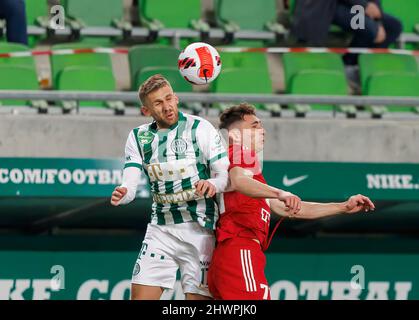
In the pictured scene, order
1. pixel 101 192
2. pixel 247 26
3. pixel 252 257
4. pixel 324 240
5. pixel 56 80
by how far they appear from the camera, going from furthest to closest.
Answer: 1. pixel 247 26
2. pixel 324 240
3. pixel 56 80
4. pixel 101 192
5. pixel 252 257

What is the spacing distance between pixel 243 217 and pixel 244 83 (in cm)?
370

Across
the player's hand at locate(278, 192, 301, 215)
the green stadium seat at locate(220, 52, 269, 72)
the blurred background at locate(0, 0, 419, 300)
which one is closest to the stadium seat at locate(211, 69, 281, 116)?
the blurred background at locate(0, 0, 419, 300)

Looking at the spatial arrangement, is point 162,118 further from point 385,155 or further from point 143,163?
point 385,155

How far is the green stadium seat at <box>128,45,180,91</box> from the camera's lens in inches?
441

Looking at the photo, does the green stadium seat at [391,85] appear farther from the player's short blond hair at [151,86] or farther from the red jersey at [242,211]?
the player's short blond hair at [151,86]

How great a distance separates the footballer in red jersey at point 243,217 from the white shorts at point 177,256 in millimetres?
138

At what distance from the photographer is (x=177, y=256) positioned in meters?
7.87

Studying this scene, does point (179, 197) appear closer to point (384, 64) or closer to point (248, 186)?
point (248, 186)

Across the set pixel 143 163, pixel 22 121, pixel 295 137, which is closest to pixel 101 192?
pixel 22 121

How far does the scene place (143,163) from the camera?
780 centimetres

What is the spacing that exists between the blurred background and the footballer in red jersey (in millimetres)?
2534

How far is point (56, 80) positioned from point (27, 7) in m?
1.31

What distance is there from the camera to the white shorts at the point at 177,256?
780 centimetres

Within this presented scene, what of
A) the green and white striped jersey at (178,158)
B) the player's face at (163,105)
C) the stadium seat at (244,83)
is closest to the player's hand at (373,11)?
the stadium seat at (244,83)
